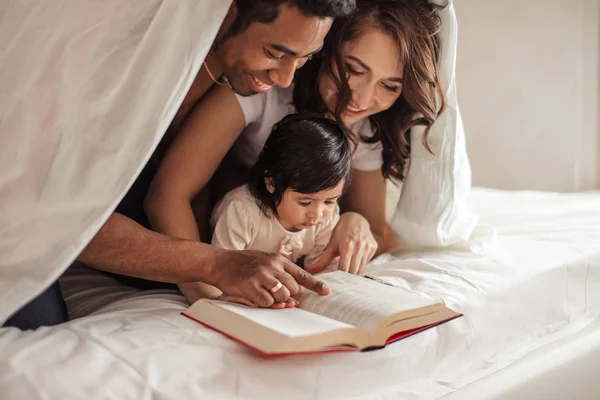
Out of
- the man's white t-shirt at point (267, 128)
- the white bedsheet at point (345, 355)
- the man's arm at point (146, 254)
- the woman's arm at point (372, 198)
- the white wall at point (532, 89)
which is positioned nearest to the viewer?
the white bedsheet at point (345, 355)

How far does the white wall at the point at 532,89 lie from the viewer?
2.64 meters

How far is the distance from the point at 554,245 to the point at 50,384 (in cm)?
107

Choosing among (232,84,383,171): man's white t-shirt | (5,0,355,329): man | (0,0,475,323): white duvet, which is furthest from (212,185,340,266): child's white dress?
(0,0,475,323): white duvet

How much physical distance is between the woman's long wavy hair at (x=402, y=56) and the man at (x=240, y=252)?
22 centimetres

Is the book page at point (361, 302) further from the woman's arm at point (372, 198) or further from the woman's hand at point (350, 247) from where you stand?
the woman's arm at point (372, 198)

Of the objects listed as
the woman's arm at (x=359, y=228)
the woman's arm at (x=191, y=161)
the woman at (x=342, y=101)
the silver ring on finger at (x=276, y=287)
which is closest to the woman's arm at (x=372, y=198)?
the woman's arm at (x=359, y=228)

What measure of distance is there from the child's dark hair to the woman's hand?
0.30 feet

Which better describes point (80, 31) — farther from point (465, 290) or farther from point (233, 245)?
point (465, 290)

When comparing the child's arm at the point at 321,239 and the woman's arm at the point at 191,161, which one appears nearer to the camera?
the woman's arm at the point at 191,161

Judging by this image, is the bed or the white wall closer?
the bed

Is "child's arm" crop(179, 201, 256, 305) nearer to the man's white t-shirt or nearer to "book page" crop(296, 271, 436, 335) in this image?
the man's white t-shirt

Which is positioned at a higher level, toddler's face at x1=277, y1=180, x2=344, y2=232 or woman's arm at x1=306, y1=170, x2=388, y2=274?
toddler's face at x1=277, y1=180, x2=344, y2=232

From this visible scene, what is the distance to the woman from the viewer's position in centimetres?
131

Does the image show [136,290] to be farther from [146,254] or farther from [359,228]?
[359,228]
